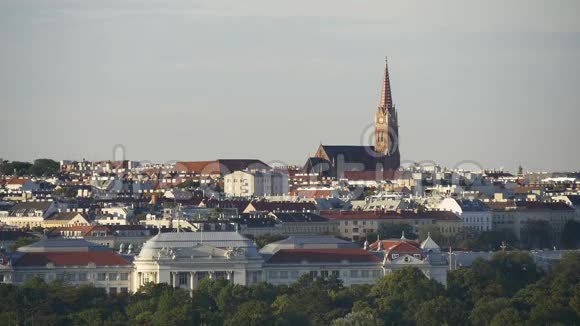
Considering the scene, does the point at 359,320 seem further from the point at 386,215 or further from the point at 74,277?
the point at 386,215

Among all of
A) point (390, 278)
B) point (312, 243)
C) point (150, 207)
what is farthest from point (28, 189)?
point (390, 278)

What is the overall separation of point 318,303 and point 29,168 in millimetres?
100389

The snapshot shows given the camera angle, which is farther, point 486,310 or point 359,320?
point 486,310

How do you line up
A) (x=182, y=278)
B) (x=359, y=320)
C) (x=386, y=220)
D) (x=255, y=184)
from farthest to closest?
(x=255, y=184) < (x=386, y=220) < (x=182, y=278) < (x=359, y=320)

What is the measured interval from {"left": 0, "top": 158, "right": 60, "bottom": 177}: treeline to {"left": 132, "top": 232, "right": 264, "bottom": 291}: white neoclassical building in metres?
84.0

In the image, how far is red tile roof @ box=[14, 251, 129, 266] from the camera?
9362cm

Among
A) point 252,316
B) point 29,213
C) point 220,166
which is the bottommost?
point 252,316

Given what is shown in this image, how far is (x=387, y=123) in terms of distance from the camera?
185375 millimetres

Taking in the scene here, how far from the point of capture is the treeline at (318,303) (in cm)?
7669

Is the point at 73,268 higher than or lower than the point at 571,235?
lower

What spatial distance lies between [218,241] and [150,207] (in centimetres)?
3891

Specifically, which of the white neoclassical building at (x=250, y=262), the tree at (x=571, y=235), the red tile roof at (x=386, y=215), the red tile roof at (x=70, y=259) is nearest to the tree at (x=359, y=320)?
the white neoclassical building at (x=250, y=262)

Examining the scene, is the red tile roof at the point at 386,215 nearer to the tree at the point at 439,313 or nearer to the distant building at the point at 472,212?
the distant building at the point at 472,212

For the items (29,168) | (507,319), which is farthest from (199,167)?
(507,319)
